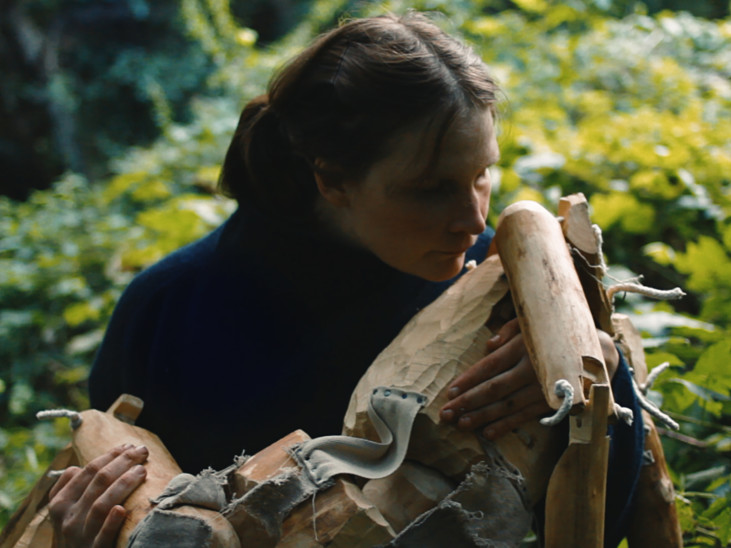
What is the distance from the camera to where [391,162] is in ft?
4.78

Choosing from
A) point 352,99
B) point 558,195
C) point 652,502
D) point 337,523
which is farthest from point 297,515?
point 558,195

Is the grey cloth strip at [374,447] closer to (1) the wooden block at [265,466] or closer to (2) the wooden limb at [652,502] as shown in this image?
(1) the wooden block at [265,466]

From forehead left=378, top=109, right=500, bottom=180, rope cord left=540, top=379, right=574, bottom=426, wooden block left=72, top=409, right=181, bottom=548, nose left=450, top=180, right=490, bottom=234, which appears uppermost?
forehead left=378, top=109, right=500, bottom=180

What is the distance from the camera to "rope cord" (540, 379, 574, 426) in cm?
97

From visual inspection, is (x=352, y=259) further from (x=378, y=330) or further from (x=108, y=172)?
(x=108, y=172)

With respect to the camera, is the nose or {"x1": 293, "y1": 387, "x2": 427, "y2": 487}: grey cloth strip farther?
the nose

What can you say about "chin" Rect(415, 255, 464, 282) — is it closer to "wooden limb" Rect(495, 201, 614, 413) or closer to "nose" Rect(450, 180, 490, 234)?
"nose" Rect(450, 180, 490, 234)

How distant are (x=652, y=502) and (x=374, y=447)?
0.63m

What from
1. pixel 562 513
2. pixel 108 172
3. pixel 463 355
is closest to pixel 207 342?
pixel 463 355

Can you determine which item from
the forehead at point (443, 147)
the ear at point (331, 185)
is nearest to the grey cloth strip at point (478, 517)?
the forehead at point (443, 147)

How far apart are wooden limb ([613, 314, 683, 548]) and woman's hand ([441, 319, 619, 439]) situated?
336 mm

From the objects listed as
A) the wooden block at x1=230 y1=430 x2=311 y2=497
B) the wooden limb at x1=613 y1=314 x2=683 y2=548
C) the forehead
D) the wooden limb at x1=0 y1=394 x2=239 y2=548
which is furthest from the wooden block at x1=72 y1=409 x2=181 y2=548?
the wooden limb at x1=613 y1=314 x2=683 y2=548

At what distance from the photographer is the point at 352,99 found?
149cm

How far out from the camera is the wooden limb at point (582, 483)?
101cm
